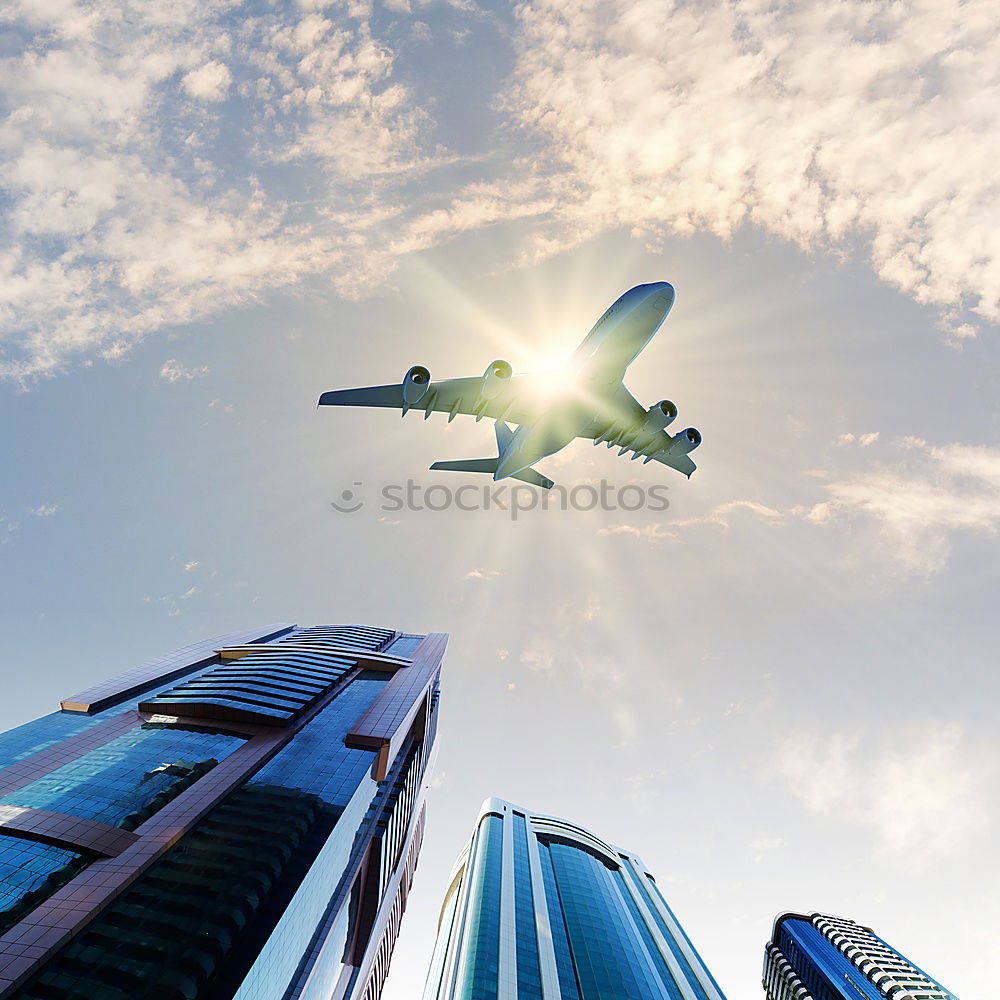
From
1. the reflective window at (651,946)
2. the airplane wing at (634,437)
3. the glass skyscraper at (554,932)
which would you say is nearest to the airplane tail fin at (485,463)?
the airplane wing at (634,437)

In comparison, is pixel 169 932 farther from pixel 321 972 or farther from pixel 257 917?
pixel 321 972

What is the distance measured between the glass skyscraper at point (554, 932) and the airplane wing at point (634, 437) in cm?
5849

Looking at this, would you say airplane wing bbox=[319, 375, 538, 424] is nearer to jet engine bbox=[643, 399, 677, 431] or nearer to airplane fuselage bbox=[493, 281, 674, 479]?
airplane fuselage bbox=[493, 281, 674, 479]

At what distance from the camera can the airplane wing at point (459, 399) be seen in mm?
28125

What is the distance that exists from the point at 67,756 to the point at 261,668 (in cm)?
2045

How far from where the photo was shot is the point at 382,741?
4600cm

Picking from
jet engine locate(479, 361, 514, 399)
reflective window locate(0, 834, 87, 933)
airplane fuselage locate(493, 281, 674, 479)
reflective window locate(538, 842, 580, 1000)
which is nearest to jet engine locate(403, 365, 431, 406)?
jet engine locate(479, 361, 514, 399)

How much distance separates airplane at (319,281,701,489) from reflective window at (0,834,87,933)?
31.8 meters

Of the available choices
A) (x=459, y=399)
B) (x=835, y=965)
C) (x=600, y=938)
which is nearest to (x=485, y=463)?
(x=459, y=399)

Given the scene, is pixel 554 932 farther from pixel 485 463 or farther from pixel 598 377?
pixel 598 377

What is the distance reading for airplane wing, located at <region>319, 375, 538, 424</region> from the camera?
92.3ft

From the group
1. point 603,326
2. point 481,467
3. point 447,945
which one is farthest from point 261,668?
point 603,326

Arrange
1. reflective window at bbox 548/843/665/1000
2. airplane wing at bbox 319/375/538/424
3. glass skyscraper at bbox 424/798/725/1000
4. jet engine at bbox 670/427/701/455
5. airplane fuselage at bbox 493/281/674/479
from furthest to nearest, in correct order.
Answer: reflective window at bbox 548/843/665/1000 < glass skyscraper at bbox 424/798/725/1000 < jet engine at bbox 670/427/701/455 < airplane wing at bbox 319/375/538/424 < airplane fuselage at bbox 493/281/674/479

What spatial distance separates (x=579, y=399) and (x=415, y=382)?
404 inches
